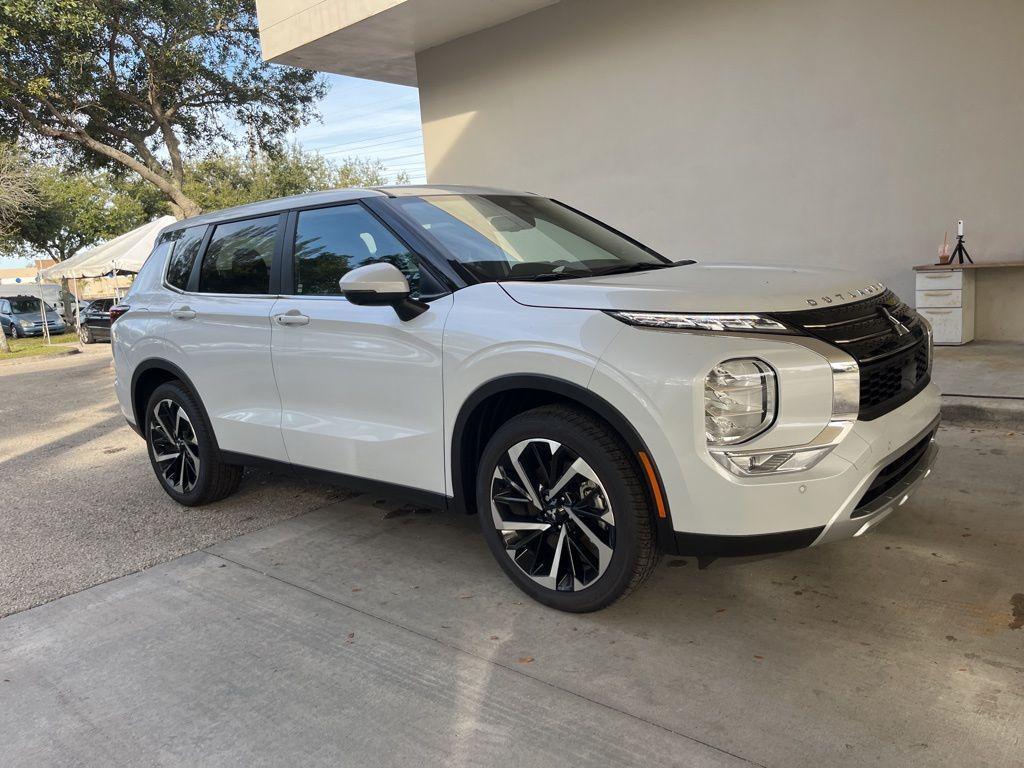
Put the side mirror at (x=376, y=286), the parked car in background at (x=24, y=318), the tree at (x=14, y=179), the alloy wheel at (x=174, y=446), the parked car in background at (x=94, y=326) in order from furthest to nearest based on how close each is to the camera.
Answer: the parked car in background at (x=24, y=318), the tree at (x=14, y=179), the parked car in background at (x=94, y=326), the alloy wheel at (x=174, y=446), the side mirror at (x=376, y=286)

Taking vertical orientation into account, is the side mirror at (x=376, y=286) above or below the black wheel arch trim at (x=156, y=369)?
above

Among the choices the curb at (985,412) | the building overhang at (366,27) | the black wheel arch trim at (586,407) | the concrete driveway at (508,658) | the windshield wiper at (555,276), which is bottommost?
the concrete driveway at (508,658)

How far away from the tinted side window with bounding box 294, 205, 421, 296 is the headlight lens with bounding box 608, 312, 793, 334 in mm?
1192

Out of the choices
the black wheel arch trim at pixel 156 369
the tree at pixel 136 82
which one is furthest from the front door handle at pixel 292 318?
the tree at pixel 136 82

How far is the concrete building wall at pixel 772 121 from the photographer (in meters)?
7.90

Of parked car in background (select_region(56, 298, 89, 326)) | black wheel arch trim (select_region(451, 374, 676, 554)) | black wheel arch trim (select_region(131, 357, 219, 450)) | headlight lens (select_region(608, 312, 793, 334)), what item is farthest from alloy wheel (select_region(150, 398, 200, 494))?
parked car in background (select_region(56, 298, 89, 326))

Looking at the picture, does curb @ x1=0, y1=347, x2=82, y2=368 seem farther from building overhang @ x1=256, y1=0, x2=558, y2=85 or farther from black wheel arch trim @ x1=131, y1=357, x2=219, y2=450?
black wheel arch trim @ x1=131, y1=357, x2=219, y2=450

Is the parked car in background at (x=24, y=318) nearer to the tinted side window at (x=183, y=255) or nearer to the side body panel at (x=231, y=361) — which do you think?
the tinted side window at (x=183, y=255)

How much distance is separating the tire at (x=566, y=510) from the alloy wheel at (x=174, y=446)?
2371 millimetres

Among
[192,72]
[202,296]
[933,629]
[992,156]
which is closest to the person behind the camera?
[933,629]

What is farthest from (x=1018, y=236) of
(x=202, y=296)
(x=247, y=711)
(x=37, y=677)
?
(x=37, y=677)

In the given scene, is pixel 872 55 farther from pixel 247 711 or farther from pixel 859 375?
pixel 247 711

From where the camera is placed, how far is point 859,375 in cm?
271

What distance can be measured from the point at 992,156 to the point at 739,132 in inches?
105
